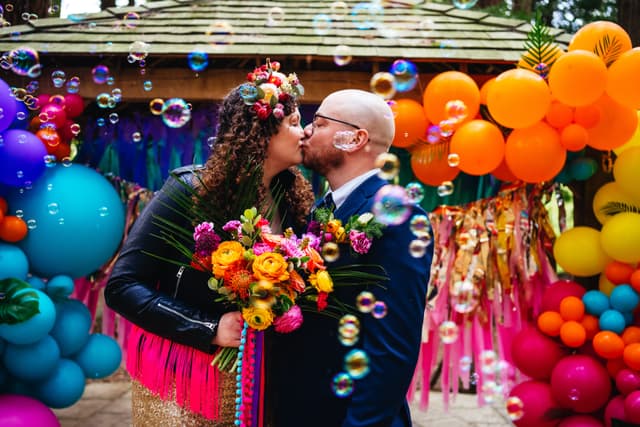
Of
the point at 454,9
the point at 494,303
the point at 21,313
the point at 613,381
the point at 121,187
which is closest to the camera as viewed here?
the point at 21,313

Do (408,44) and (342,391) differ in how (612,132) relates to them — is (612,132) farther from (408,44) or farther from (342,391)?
(342,391)

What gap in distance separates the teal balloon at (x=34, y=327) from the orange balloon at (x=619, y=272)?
338 cm

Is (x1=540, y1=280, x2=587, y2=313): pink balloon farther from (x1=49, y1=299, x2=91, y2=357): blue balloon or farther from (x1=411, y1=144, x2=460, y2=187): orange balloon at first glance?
(x1=49, y1=299, x2=91, y2=357): blue balloon

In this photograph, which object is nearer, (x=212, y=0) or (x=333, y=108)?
(x=333, y=108)

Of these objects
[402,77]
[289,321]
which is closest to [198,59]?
[402,77]

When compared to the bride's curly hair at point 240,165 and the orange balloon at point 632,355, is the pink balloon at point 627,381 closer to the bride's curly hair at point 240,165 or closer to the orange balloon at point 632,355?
the orange balloon at point 632,355

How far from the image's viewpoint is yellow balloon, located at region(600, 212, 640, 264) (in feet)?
12.1

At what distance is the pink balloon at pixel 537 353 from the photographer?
401 centimetres

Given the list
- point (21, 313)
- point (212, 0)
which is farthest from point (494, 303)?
point (212, 0)

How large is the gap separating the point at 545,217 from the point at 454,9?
2055 mm

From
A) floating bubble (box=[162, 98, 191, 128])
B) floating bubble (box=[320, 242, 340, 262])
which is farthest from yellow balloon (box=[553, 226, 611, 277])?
floating bubble (box=[320, 242, 340, 262])

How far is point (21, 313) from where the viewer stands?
3.67 m

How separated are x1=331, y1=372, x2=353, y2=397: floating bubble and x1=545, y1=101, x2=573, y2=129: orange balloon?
7.85 ft

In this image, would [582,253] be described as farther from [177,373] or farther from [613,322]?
[177,373]
